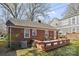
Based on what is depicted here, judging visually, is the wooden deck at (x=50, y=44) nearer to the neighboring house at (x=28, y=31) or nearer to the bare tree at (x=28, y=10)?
the neighboring house at (x=28, y=31)

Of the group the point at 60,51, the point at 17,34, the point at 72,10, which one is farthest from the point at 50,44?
the point at 72,10

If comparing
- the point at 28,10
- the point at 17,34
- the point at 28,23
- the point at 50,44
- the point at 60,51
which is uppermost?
the point at 28,10

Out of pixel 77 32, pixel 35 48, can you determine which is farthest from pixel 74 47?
pixel 35 48

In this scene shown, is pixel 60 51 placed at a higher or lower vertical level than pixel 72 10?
lower

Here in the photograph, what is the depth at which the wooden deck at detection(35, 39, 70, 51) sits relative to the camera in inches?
127

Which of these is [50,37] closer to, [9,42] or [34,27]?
[34,27]

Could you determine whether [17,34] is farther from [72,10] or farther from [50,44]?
[72,10]

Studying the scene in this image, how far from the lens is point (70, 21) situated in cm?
326

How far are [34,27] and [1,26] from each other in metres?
0.54

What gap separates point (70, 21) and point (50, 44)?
51 cm

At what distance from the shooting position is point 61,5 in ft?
10.6

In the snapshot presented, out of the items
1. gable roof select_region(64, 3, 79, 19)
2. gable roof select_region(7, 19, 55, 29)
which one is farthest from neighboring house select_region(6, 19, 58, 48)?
gable roof select_region(64, 3, 79, 19)

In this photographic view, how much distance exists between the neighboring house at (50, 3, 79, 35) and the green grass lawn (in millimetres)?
225

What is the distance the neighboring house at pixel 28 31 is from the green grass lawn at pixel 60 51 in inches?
5.9
